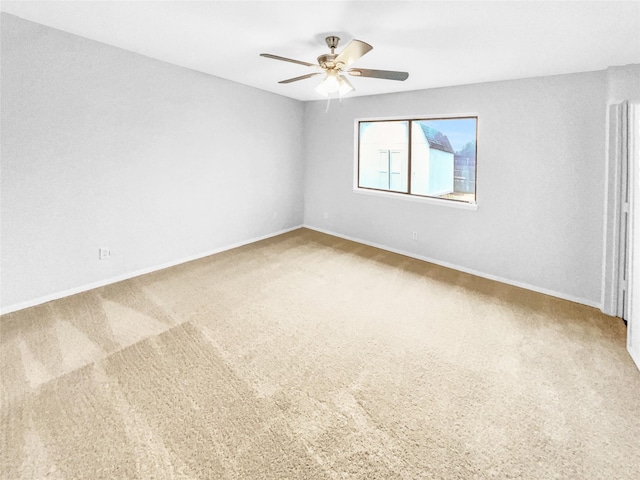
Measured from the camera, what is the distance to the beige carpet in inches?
61.6

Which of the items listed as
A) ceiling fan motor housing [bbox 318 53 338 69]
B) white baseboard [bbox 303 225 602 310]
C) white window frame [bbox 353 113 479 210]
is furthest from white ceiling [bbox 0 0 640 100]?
white baseboard [bbox 303 225 602 310]

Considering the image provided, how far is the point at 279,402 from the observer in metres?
1.94

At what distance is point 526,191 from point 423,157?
9.88ft

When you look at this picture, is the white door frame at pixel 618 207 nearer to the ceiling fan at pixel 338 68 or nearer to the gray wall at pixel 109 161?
the ceiling fan at pixel 338 68

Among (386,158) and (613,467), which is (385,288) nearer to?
(613,467)

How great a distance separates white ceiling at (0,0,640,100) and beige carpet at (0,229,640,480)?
7.36ft

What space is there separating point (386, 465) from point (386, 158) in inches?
256

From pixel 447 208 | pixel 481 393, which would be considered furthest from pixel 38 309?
pixel 447 208

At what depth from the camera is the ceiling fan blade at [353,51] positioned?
2176mm

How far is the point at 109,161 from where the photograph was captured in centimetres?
341

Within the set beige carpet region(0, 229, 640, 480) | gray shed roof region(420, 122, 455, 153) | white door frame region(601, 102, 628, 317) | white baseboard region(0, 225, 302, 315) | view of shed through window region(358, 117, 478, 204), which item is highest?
gray shed roof region(420, 122, 455, 153)

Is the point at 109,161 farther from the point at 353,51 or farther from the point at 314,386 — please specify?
the point at 314,386

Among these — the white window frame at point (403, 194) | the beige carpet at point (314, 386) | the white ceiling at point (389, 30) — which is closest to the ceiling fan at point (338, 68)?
the white ceiling at point (389, 30)

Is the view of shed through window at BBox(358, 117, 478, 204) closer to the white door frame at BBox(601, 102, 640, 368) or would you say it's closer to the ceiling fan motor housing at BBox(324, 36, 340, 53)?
the white door frame at BBox(601, 102, 640, 368)
